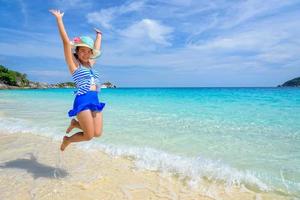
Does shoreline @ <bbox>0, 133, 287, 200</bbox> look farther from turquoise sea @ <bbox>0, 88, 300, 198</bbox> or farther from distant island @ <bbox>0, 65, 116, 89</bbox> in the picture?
distant island @ <bbox>0, 65, 116, 89</bbox>

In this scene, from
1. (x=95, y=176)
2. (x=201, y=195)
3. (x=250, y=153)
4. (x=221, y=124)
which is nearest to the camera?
(x=201, y=195)

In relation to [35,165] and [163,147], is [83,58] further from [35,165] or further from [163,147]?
[163,147]

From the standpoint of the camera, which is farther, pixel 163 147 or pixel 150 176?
pixel 163 147

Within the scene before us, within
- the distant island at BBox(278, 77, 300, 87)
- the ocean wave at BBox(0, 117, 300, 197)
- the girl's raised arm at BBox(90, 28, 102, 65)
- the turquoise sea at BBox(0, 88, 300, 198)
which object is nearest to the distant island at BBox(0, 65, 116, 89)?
the turquoise sea at BBox(0, 88, 300, 198)

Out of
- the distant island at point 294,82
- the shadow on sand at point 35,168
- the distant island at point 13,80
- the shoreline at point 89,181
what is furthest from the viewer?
the distant island at point 294,82

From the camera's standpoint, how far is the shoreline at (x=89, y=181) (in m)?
4.01

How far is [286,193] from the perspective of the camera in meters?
4.14

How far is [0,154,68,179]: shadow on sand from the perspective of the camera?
4734 millimetres

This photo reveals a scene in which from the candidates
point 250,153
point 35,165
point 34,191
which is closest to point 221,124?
point 250,153

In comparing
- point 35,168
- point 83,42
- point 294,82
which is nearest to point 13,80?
point 35,168

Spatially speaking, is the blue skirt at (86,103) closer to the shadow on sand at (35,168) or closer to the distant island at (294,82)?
the shadow on sand at (35,168)

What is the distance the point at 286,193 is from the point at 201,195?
1215 millimetres

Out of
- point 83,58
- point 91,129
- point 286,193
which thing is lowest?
point 286,193

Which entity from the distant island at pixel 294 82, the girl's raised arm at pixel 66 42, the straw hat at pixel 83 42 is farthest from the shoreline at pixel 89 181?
the distant island at pixel 294 82
